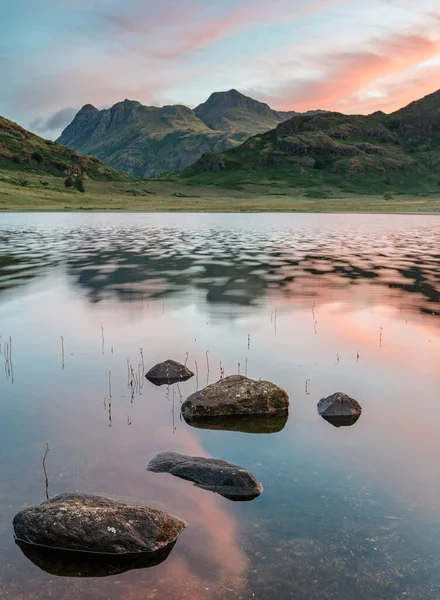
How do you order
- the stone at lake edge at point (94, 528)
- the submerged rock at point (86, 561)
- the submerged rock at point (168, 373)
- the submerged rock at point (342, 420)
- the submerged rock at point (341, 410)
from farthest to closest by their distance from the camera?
the submerged rock at point (168, 373) → the submerged rock at point (341, 410) → the submerged rock at point (342, 420) → the stone at lake edge at point (94, 528) → the submerged rock at point (86, 561)

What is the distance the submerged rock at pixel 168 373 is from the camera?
1791cm

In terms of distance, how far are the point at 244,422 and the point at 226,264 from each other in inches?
1504

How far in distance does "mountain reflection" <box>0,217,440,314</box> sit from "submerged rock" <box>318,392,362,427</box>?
16611mm

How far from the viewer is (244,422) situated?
580 inches

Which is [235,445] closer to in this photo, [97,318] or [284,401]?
[284,401]

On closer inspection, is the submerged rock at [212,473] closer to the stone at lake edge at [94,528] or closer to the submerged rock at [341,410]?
the stone at lake edge at [94,528]

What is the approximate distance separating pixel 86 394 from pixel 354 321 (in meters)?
15.1

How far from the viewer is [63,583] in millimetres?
8555

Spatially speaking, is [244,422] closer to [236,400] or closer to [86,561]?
[236,400]

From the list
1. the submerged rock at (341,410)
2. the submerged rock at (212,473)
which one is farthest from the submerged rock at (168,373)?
the submerged rock at (212,473)

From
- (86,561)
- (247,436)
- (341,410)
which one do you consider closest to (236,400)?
(247,436)

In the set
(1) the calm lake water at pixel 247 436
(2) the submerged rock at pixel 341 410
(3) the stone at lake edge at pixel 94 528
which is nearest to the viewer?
(1) the calm lake water at pixel 247 436

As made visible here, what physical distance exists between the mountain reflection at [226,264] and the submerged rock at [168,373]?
45.8ft

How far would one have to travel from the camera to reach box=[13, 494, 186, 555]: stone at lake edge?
30.4 ft
